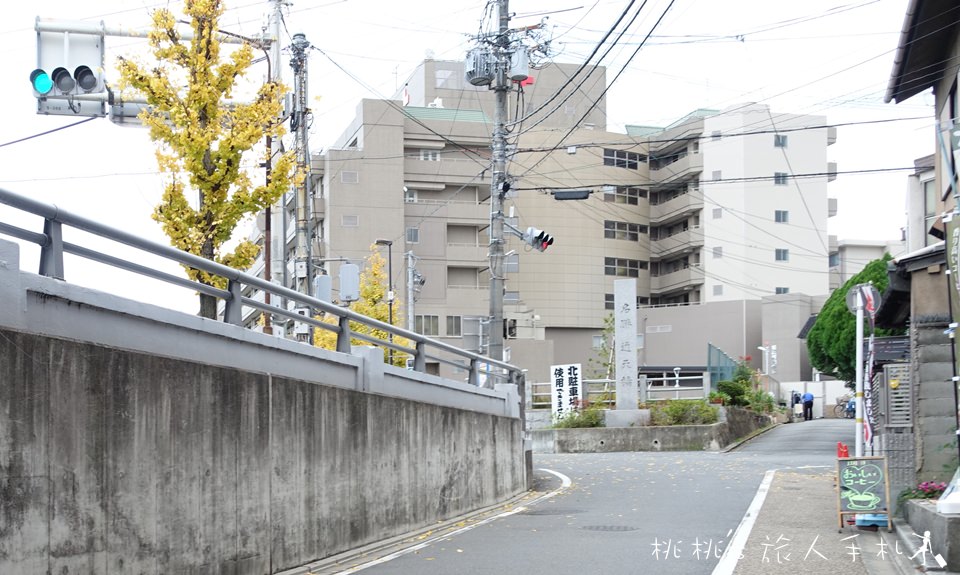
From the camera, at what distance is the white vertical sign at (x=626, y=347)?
3206 centimetres

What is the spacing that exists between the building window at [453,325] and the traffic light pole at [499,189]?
3827 centimetres

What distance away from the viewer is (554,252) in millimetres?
67188

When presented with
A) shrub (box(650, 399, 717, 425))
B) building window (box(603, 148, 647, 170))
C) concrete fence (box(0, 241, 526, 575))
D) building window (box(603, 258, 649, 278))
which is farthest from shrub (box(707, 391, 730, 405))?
building window (box(603, 148, 647, 170))

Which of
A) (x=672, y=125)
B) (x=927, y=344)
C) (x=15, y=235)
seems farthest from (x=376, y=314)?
(x=15, y=235)

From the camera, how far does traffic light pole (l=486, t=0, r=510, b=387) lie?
23.4 metres

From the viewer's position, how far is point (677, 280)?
7138cm

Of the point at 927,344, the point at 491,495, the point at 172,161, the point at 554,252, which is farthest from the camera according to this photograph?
the point at 554,252

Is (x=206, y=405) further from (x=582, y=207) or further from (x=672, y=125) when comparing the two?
(x=672, y=125)

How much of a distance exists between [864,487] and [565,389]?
22.6 m

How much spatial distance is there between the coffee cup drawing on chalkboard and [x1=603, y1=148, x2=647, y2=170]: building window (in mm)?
56947

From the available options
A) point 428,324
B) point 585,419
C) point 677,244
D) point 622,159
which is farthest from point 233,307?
point 677,244

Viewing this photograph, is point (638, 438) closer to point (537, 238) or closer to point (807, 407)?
point (537, 238)

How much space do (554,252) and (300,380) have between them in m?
56.7

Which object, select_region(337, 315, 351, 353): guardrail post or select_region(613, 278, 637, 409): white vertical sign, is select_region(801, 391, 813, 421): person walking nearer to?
select_region(613, 278, 637, 409): white vertical sign
